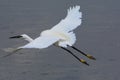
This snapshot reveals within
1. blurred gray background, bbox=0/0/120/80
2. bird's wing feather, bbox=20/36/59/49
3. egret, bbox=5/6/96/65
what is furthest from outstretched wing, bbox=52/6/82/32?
blurred gray background, bbox=0/0/120/80

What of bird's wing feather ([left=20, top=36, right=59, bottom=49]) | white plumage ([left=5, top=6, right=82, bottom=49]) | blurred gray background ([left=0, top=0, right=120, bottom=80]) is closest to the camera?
bird's wing feather ([left=20, top=36, right=59, bottom=49])

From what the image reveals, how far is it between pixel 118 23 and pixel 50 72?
4.62m

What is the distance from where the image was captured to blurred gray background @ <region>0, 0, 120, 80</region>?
55.6ft

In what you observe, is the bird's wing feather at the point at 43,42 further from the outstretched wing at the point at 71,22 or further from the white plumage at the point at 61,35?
the outstretched wing at the point at 71,22

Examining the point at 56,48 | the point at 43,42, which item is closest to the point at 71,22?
the point at 43,42

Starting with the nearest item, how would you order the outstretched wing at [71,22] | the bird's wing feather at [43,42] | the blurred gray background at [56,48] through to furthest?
the bird's wing feather at [43,42], the outstretched wing at [71,22], the blurred gray background at [56,48]

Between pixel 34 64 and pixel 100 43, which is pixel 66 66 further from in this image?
pixel 100 43

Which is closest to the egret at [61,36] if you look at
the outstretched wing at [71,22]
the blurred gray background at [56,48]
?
the outstretched wing at [71,22]

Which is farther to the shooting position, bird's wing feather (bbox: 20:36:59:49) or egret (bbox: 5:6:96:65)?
egret (bbox: 5:6:96:65)

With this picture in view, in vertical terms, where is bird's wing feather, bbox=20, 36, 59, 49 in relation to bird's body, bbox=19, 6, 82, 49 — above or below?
below

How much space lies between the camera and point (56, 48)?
18.6 metres

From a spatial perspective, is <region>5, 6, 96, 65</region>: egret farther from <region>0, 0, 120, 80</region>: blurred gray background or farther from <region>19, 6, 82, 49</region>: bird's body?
<region>0, 0, 120, 80</region>: blurred gray background

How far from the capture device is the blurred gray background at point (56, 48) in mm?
16938

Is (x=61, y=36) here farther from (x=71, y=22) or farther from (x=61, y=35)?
(x=71, y=22)
